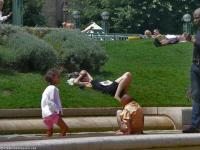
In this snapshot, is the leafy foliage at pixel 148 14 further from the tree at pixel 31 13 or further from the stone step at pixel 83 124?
the stone step at pixel 83 124

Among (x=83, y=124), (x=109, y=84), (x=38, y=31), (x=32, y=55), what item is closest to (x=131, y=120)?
(x=83, y=124)

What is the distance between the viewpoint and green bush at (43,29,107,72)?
17734 mm

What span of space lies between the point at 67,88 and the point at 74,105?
4.52ft

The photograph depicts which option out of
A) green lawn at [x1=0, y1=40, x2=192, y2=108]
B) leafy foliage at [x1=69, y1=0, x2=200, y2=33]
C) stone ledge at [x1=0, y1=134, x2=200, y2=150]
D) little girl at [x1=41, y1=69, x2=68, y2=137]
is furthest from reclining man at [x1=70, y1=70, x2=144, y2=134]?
leafy foliage at [x1=69, y1=0, x2=200, y2=33]

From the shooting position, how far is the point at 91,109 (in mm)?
14055

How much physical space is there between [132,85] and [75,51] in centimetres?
187

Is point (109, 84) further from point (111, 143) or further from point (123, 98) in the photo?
point (111, 143)

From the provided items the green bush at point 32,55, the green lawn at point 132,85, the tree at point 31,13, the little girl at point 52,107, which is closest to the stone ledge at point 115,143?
the little girl at point 52,107

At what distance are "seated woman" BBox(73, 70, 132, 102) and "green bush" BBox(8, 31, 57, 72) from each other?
92cm

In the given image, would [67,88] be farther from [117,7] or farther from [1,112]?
[117,7]

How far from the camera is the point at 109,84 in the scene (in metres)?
15.8

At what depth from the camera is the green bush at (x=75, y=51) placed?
58.2 feet

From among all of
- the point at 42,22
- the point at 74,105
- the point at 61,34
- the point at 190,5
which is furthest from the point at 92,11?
the point at 74,105

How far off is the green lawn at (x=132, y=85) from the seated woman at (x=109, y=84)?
153 millimetres
